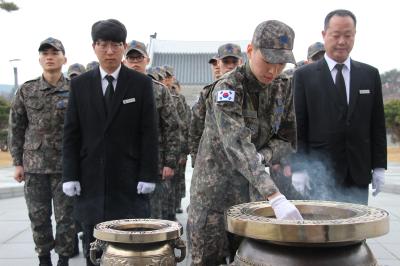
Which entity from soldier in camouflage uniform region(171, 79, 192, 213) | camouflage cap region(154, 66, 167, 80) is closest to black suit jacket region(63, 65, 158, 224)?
soldier in camouflage uniform region(171, 79, 192, 213)

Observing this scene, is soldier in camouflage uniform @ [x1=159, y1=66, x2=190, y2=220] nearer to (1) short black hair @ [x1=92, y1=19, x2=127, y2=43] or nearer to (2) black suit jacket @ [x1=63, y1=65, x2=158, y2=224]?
(2) black suit jacket @ [x1=63, y1=65, x2=158, y2=224]

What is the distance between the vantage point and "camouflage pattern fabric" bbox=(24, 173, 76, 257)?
13.6 feet

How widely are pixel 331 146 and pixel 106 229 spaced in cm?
170

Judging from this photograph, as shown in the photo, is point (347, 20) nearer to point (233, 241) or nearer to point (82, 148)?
point (233, 241)

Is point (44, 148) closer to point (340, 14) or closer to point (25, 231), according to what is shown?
point (25, 231)

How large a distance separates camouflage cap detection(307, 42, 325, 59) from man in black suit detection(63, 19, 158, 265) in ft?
9.79

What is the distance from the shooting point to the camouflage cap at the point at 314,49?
232 inches

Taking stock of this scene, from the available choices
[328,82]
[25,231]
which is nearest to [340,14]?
[328,82]

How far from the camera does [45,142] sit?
14.1 feet

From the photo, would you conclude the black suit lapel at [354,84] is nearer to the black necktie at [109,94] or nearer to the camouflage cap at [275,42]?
the camouflage cap at [275,42]

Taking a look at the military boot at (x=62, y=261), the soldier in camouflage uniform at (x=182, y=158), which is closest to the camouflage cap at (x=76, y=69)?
the soldier in camouflage uniform at (x=182, y=158)

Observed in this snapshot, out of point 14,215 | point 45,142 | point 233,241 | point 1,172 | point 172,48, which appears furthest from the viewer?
point 172,48

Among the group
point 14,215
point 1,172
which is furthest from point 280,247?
point 1,172

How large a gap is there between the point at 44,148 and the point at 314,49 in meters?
3.26
